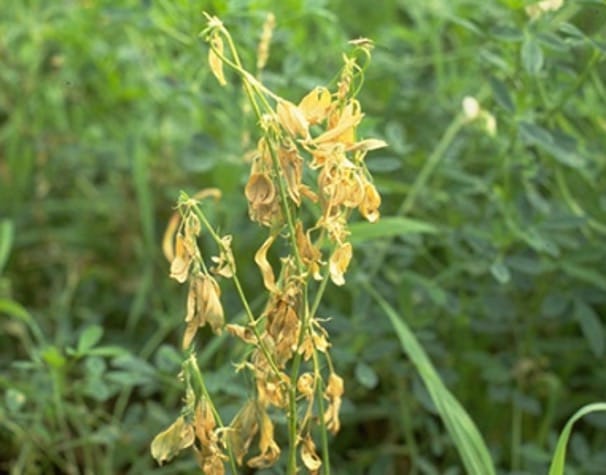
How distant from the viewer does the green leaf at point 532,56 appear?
1643 mm

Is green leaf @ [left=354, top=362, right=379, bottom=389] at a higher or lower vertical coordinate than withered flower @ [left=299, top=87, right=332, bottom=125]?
lower

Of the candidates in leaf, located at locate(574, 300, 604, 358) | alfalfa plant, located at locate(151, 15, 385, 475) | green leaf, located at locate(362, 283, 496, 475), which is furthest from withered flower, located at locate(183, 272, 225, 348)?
leaf, located at locate(574, 300, 604, 358)

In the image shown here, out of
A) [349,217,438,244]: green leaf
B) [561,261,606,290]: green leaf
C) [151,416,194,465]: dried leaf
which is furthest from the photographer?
[561,261,606,290]: green leaf

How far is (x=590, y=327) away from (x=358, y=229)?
406 millimetres

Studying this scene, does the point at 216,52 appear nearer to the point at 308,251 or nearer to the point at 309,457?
the point at 308,251

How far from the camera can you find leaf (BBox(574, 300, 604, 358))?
1827 millimetres

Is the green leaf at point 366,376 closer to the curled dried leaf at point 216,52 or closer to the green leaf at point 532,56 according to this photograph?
the green leaf at point 532,56

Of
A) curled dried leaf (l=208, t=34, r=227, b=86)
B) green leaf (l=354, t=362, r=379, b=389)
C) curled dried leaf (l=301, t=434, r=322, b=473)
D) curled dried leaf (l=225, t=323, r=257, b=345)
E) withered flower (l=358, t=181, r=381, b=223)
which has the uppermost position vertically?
curled dried leaf (l=208, t=34, r=227, b=86)

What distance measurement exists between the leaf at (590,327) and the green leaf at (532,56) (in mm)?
418

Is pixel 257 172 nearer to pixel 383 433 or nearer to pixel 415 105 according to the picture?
pixel 383 433

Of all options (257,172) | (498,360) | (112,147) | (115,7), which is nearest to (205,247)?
(112,147)

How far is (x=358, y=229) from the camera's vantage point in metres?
1.77

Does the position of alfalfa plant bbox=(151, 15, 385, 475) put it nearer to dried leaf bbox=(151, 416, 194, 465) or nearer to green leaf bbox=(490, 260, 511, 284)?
dried leaf bbox=(151, 416, 194, 465)

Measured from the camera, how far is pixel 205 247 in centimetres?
231
